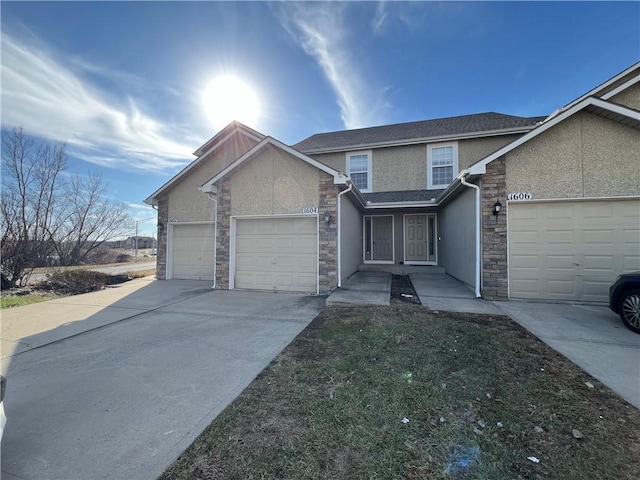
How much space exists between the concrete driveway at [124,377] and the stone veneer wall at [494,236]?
467cm

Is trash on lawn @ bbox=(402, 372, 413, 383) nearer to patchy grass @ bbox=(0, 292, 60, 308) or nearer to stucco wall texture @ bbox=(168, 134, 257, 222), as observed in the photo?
patchy grass @ bbox=(0, 292, 60, 308)

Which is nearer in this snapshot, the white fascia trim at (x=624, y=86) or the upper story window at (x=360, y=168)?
the white fascia trim at (x=624, y=86)

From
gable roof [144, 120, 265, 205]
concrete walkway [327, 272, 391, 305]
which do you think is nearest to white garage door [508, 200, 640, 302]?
concrete walkway [327, 272, 391, 305]

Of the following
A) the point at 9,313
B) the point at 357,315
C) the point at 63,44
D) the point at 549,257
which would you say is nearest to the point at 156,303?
the point at 9,313

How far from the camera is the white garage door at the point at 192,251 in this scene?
1111 centimetres

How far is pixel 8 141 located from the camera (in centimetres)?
1101

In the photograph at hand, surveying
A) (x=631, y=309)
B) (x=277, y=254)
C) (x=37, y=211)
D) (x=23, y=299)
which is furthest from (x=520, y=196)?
(x=37, y=211)

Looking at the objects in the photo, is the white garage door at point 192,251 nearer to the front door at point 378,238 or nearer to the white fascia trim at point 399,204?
the white fascia trim at point 399,204

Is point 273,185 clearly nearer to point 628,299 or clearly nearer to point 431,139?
point 431,139

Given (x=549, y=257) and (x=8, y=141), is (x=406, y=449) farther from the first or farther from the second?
(x=8, y=141)

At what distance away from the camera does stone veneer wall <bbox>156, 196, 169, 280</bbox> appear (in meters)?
11.4

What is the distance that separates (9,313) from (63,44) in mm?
6687

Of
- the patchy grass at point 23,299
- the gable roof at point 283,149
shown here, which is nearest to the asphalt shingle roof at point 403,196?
the gable roof at point 283,149

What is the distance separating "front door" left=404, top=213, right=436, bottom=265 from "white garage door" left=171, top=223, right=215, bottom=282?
8.78 m
